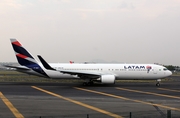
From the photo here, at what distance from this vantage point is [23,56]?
35.1 metres

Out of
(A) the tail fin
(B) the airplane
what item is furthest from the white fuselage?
(A) the tail fin

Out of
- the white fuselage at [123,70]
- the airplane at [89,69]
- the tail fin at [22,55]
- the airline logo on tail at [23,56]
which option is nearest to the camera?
the airplane at [89,69]

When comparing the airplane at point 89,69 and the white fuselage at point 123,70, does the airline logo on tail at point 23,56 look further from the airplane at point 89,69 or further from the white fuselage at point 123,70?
the white fuselage at point 123,70

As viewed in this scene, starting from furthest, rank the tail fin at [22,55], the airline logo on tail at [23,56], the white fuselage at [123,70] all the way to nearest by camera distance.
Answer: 1. the white fuselage at [123,70]
2. the tail fin at [22,55]
3. the airline logo on tail at [23,56]

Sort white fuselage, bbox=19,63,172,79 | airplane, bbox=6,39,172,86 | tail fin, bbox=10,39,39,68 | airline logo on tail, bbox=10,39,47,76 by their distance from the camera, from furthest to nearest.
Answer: white fuselage, bbox=19,63,172,79, tail fin, bbox=10,39,39,68, airline logo on tail, bbox=10,39,47,76, airplane, bbox=6,39,172,86

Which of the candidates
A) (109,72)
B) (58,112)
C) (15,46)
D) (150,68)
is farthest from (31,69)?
(58,112)

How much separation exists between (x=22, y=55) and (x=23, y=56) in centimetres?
22

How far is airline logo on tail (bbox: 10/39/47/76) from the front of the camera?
3469 centimetres

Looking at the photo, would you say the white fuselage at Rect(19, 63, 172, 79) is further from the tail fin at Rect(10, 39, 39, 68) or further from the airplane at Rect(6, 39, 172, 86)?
the tail fin at Rect(10, 39, 39, 68)

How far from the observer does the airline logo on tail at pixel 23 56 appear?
3469 cm

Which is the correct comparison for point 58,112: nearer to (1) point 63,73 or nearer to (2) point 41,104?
(2) point 41,104

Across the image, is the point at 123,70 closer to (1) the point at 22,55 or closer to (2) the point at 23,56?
(2) the point at 23,56

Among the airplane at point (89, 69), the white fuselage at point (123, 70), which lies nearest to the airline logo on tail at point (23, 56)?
the airplane at point (89, 69)

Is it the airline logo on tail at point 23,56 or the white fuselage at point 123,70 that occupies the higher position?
the airline logo on tail at point 23,56
